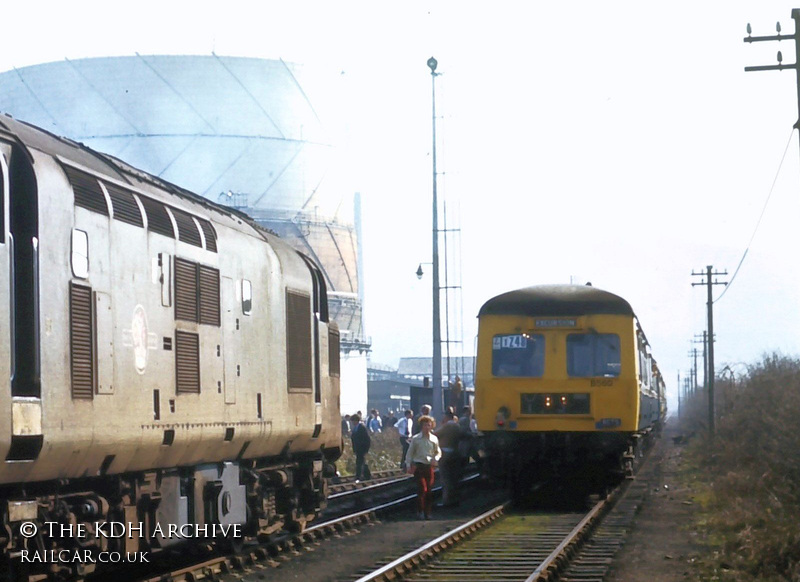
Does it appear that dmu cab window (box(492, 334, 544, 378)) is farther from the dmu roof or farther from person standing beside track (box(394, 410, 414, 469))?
person standing beside track (box(394, 410, 414, 469))

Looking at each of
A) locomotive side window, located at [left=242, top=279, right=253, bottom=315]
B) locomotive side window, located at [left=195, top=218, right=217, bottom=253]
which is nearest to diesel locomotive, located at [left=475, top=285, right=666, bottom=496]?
locomotive side window, located at [left=242, top=279, right=253, bottom=315]

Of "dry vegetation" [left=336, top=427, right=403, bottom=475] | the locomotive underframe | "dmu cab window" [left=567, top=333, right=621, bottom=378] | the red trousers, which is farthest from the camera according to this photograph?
"dry vegetation" [left=336, top=427, right=403, bottom=475]

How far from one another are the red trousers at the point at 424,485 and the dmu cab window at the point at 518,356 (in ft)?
8.54

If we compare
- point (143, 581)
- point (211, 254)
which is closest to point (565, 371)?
point (211, 254)

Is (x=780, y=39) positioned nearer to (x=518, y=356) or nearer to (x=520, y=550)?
(x=518, y=356)

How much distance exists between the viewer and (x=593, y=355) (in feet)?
66.2

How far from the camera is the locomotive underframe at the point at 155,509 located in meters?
8.80

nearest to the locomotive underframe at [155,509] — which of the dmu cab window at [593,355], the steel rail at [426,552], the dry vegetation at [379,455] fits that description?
the steel rail at [426,552]

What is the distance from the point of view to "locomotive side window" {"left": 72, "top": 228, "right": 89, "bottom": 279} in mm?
9289

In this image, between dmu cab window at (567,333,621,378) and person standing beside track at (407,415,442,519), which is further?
dmu cab window at (567,333,621,378)

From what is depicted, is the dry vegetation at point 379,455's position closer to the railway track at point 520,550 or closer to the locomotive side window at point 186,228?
Answer: the railway track at point 520,550

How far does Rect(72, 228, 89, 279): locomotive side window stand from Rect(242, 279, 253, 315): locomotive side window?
368 cm

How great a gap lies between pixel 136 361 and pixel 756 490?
12.4 metres

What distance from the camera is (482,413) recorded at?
802 inches
